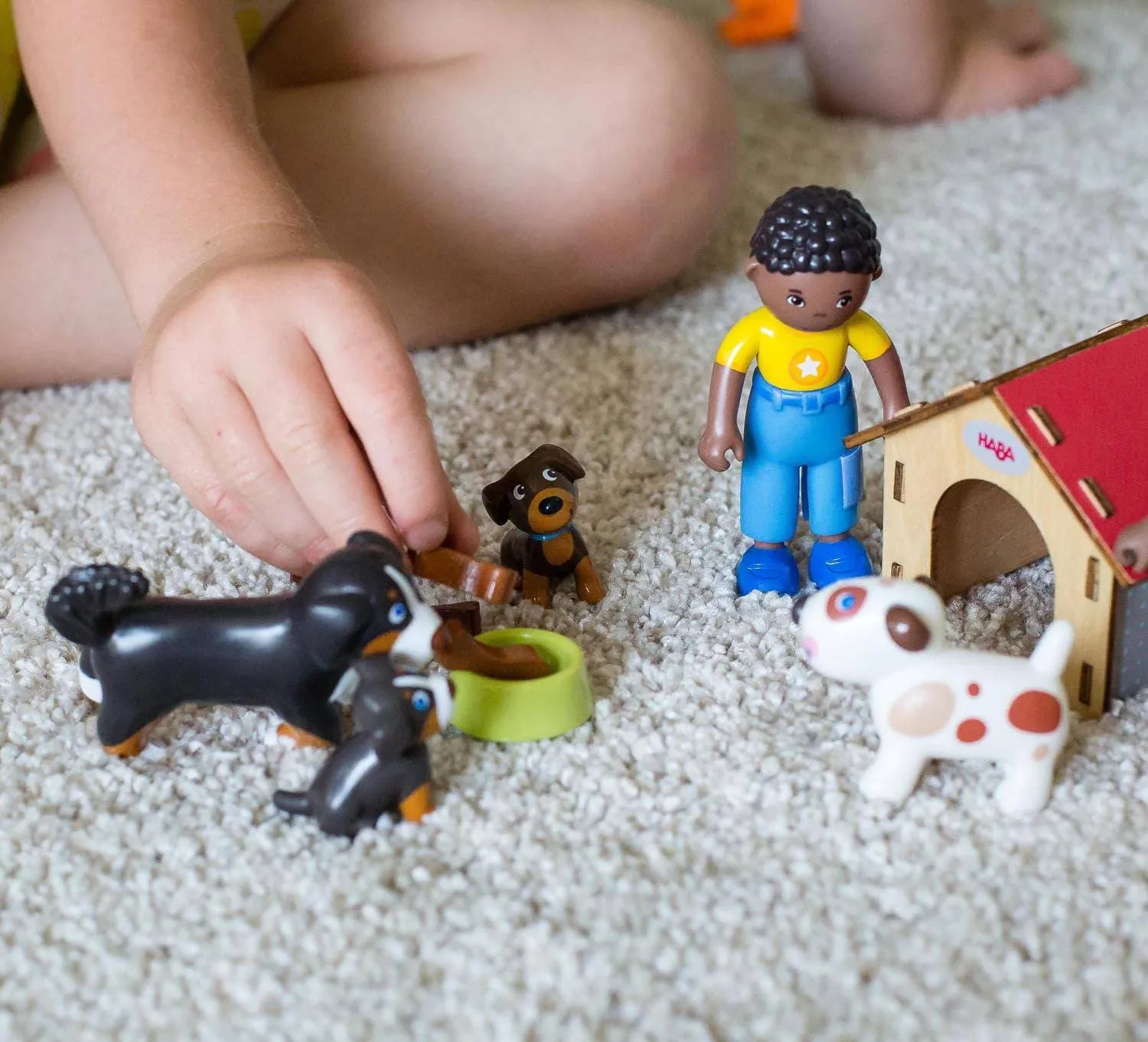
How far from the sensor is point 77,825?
604 millimetres

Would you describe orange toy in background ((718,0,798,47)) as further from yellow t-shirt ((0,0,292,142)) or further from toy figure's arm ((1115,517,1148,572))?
toy figure's arm ((1115,517,1148,572))

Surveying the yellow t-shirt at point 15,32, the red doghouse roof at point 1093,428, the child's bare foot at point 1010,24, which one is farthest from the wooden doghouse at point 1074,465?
the child's bare foot at point 1010,24

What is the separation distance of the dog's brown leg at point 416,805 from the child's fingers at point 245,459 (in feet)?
0.43

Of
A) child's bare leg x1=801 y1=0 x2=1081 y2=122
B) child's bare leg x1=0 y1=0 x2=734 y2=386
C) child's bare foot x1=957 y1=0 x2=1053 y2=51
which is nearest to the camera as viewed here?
child's bare leg x1=0 y1=0 x2=734 y2=386

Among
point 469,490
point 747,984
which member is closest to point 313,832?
point 747,984

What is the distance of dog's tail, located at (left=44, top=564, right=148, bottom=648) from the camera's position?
1.90ft

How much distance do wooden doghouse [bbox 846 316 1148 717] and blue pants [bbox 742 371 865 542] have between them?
0.02m

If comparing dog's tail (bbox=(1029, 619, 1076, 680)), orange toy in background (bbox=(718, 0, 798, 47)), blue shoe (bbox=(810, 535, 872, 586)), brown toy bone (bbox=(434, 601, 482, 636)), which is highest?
dog's tail (bbox=(1029, 619, 1076, 680))

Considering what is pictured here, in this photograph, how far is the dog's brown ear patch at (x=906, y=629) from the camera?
0.57 m

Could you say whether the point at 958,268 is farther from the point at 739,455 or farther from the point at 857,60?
the point at 739,455

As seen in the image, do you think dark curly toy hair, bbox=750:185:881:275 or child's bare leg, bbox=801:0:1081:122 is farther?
child's bare leg, bbox=801:0:1081:122

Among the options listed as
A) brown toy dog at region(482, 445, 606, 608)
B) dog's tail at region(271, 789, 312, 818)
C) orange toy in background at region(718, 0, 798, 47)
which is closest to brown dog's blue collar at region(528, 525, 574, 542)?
brown toy dog at region(482, 445, 606, 608)

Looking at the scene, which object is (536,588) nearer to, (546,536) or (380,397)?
(546,536)

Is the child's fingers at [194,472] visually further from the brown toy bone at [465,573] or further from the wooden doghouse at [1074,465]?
the wooden doghouse at [1074,465]
